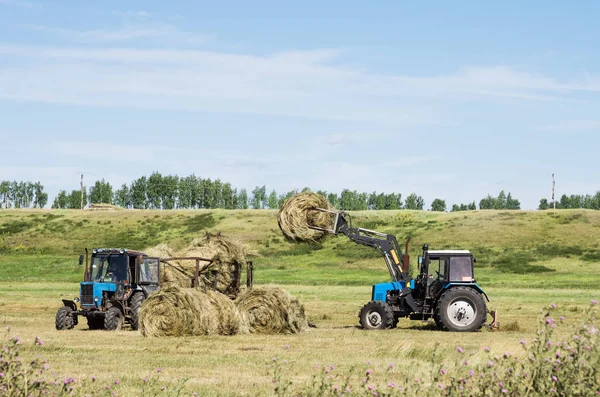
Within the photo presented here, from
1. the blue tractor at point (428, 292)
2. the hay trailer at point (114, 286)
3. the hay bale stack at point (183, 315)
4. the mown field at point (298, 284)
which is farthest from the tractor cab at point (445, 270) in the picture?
the hay bale stack at point (183, 315)

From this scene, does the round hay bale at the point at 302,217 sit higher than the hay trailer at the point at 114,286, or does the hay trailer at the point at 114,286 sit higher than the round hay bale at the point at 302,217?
the round hay bale at the point at 302,217

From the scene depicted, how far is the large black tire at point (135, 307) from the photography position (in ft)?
81.0

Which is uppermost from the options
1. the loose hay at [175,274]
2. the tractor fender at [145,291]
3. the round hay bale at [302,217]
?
the round hay bale at [302,217]

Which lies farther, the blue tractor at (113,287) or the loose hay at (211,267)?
the loose hay at (211,267)

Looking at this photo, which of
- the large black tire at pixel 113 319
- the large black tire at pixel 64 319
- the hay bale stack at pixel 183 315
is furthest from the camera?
the large black tire at pixel 64 319

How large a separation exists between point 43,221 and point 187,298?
88.2m

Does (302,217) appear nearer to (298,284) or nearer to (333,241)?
(298,284)

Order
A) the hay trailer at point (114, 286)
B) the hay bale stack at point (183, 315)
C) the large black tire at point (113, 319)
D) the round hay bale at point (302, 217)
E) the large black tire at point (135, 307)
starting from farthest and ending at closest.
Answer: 1. the round hay bale at point (302, 217)
2. the hay trailer at point (114, 286)
3. the large black tire at point (135, 307)
4. the large black tire at point (113, 319)
5. the hay bale stack at point (183, 315)

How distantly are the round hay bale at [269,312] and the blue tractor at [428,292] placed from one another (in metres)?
2.77

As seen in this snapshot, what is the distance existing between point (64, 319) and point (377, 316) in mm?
8451

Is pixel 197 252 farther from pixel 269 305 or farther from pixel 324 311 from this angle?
pixel 324 311

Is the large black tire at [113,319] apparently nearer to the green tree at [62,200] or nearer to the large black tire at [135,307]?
the large black tire at [135,307]

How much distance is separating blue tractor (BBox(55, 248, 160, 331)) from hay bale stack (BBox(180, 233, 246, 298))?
1301mm

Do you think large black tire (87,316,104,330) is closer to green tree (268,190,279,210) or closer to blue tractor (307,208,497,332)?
blue tractor (307,208,497,332)
